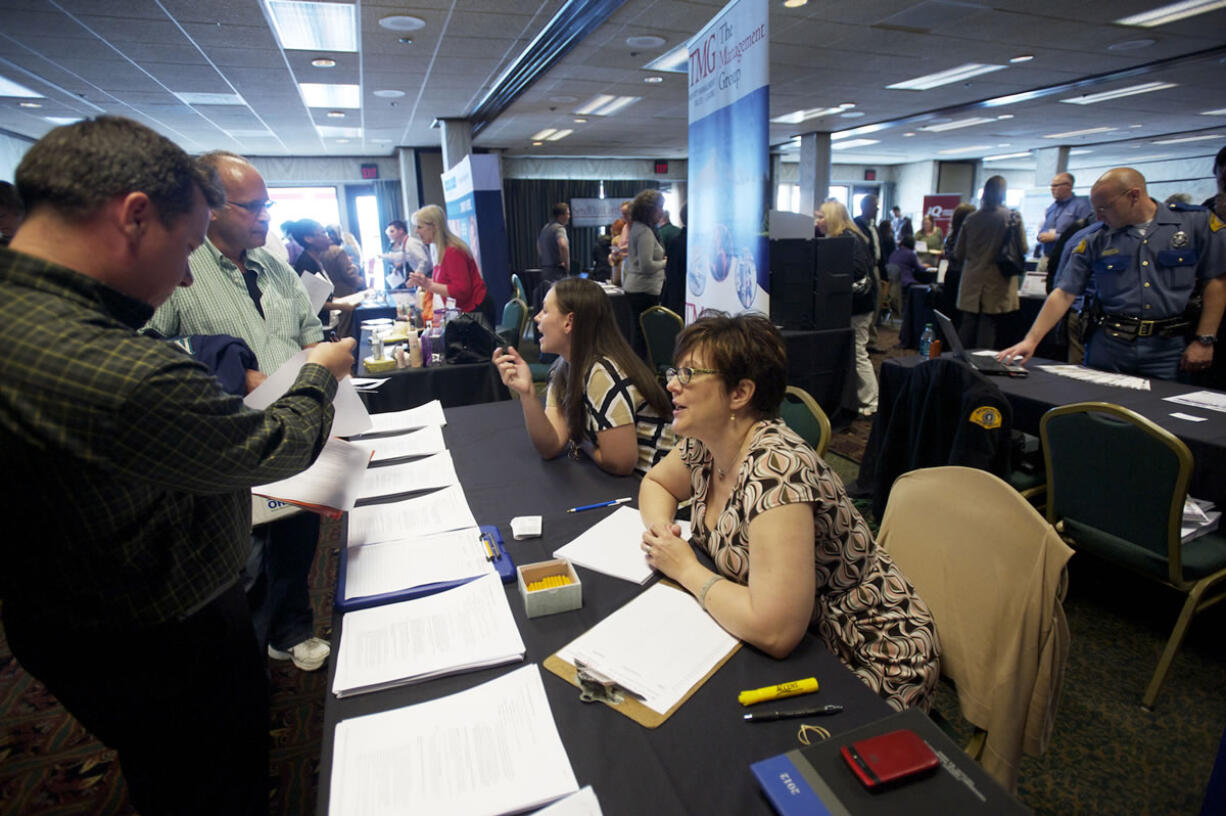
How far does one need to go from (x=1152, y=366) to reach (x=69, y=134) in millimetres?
3896

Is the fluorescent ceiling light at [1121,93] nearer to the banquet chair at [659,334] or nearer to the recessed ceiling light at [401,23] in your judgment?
the banquet chair at [659,334]

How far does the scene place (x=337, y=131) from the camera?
29.2ft

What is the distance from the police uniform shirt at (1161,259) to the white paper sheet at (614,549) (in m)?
2.87

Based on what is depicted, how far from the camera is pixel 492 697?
874 millimetres

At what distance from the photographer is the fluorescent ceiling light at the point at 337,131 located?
28.1 feet

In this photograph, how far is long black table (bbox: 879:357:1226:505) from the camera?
6.41 ft

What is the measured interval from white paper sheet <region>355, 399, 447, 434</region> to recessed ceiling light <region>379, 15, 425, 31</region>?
342 centimetres

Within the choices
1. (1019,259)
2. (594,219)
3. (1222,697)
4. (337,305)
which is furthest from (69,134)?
(594,219)

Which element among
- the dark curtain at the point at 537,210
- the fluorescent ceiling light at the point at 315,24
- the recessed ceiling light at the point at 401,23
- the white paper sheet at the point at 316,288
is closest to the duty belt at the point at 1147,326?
the white paper sheet at the point at 316,288

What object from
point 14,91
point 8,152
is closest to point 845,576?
point 14,91

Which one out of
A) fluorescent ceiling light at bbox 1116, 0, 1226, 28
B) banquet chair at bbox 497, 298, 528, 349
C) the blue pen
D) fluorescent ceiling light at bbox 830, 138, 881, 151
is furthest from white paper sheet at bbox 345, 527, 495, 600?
fluorescent ceiling light at bbox 830, 138, 881, 151

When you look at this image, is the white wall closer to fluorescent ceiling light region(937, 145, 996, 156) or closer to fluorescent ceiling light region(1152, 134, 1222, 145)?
fluorescent ceiling light region(937, 145, 996, 156)

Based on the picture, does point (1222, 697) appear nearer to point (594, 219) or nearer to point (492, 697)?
point (492, 697)

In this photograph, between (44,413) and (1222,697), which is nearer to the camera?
(44,413)
